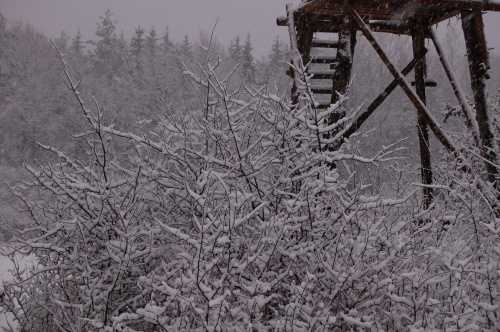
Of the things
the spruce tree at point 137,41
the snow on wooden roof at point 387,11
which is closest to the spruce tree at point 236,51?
the spruce tree at point 137,41

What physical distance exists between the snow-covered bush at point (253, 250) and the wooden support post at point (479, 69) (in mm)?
1517

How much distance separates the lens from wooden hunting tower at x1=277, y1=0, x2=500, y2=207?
4.09 m

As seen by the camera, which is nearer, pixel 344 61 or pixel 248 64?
pixel 344 61

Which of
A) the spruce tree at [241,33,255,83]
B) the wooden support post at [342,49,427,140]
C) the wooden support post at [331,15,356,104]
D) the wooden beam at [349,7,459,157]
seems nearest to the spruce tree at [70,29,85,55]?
the spruce tree at [241,33,255,83]

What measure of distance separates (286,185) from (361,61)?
26141 millimetres

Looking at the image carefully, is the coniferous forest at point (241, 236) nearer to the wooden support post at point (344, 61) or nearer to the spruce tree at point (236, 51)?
the wooden support post at point (344, 61)

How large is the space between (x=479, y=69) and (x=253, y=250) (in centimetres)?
341

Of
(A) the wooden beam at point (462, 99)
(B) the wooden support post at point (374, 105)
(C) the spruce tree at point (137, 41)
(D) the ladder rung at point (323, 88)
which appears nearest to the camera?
(A) the wooden beam at point (462, 99)

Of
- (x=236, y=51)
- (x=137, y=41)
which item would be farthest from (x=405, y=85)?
(x=137, y=41)

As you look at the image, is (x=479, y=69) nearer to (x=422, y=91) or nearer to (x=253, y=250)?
(x=422, y=91)

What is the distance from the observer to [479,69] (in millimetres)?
4129

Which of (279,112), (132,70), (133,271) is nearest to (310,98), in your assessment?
(279,112)

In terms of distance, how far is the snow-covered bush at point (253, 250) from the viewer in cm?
198

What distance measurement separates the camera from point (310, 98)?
2715mm
